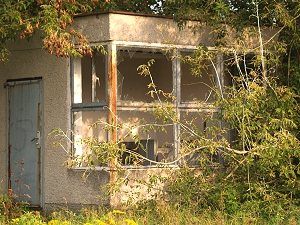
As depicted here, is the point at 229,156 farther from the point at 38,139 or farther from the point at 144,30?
the point at 38,139

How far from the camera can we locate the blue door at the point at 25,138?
1194 cm

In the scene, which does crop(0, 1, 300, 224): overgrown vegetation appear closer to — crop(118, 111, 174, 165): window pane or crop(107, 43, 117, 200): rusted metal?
crop(107, 43, 117, 200): rusted metal

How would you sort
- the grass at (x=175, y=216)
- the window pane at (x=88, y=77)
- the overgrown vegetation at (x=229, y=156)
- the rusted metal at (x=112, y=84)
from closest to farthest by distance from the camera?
the grass at (x=175, y=216)
the overgrown vegetation at (x=229, y=156)
the rusted metal at (x=112, y=84)
the window pane at (x=88, y=77)

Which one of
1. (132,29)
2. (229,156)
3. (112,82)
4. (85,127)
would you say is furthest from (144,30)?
(85,127)

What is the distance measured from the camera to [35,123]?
39.3ft

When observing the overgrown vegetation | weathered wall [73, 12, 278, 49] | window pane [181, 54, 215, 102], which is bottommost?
the overgrown vegetation

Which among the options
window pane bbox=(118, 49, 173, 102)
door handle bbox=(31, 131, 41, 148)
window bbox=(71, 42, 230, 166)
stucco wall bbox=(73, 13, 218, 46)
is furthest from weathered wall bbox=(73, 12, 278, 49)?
window pane bbox=(118, 49, 173, 102)

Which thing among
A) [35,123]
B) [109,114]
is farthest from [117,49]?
[35,123]

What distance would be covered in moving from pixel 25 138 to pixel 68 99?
1258 mm

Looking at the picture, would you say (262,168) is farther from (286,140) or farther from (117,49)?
(117,49)

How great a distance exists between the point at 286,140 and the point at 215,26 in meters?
2.58

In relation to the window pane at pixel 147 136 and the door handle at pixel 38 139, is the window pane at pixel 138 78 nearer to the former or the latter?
the window pane at pixel 147 136

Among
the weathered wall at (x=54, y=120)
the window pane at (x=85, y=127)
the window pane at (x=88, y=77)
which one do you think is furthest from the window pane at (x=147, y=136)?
the weathered wall at (x=54, y=120)

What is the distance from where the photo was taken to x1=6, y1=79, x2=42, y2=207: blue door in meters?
11.9
